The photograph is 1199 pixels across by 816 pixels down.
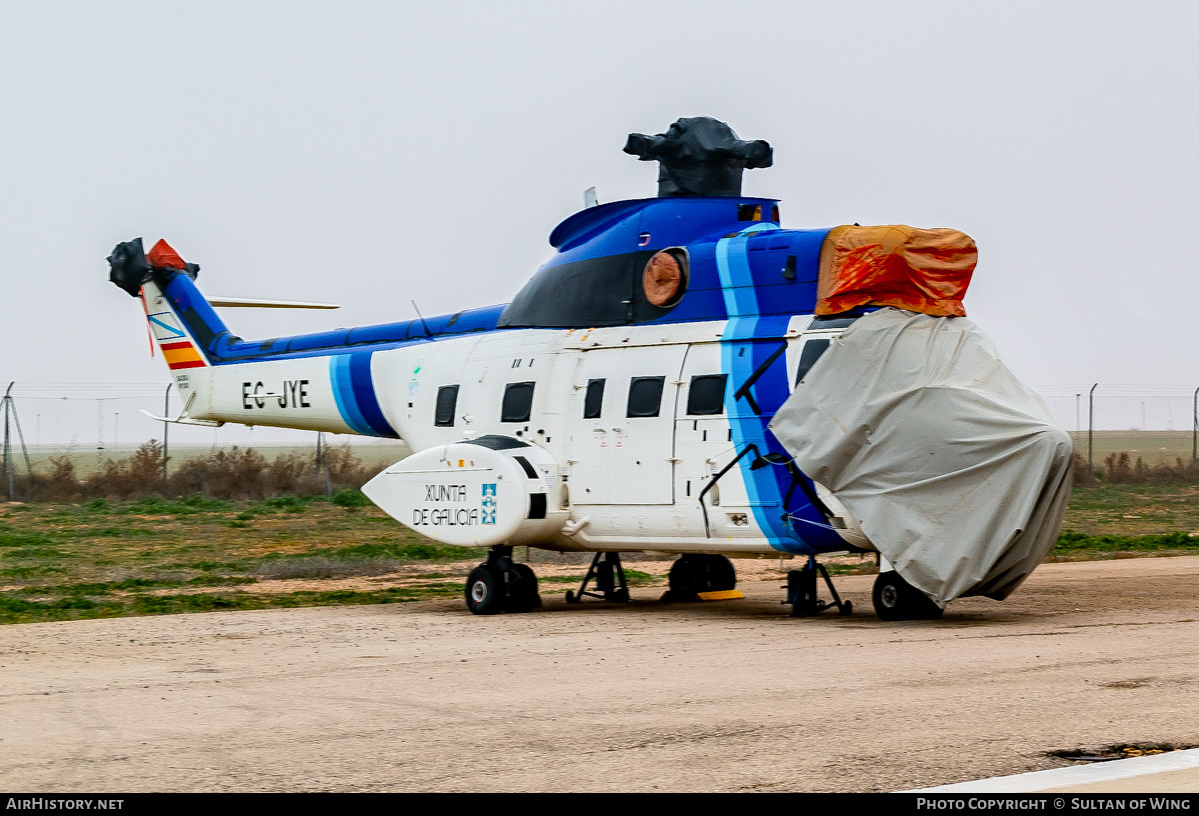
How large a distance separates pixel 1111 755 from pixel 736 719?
7.08 feet

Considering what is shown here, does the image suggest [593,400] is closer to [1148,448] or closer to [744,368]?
[744,368]

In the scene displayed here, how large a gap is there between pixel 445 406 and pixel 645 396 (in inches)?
131

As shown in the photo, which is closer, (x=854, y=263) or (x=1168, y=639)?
(x=1168, y=639)

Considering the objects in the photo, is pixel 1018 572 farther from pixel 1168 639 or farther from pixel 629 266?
pixel 629 266

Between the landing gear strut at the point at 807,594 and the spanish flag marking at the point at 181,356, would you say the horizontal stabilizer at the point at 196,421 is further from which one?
the landing gear strut at the point at 807,594

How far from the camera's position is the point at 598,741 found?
757 cm

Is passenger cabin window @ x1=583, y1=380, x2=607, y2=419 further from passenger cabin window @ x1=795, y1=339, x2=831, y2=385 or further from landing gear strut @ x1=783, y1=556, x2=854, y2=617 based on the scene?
landing gear strut @ x1=783, y1=556, x2=854, y2=617

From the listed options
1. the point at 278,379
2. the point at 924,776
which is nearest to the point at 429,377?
the point at 278,379

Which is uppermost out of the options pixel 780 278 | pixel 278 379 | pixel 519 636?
pixel 780 278

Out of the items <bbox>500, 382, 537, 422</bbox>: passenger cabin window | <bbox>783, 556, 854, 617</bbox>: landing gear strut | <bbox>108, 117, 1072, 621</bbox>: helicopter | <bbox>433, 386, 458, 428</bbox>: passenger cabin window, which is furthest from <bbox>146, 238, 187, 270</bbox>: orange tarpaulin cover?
<bbox>783, 556, 854, 617</bbox>: landing gear strut

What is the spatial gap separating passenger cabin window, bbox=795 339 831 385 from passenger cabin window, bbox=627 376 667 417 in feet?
5.58

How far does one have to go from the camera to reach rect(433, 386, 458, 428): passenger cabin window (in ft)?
54.9

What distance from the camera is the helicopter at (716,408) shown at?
12430mm

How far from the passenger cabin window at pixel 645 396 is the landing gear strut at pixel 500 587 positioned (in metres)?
2.35
